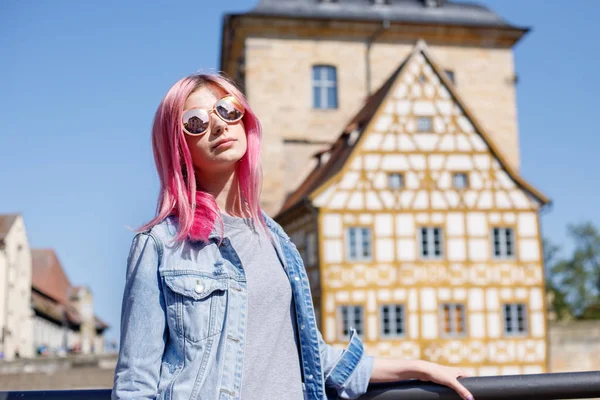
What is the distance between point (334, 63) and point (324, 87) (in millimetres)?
945

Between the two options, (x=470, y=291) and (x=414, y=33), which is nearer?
(x=470, y=291)

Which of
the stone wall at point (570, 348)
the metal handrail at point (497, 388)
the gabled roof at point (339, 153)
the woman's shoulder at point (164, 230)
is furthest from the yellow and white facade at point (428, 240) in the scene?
the woman's shoulder at point (164, 230)

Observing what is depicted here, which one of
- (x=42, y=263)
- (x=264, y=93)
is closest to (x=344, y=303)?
(x=264, y=93)

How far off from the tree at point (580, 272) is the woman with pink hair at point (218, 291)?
186 feet

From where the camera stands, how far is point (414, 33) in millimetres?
29547

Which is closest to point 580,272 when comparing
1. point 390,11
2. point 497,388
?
Answer: point 390,11

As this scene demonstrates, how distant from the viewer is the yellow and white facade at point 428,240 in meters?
20.8

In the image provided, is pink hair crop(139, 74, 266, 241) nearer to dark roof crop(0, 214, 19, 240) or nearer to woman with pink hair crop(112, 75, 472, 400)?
woman with pink hair crop(112, 75, 472, 400)

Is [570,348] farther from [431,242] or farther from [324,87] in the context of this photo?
[324,87]

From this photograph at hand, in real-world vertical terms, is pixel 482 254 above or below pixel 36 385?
above

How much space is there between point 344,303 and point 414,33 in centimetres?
1263

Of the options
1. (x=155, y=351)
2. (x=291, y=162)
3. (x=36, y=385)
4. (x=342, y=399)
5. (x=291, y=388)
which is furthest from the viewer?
(x=291, y=162)

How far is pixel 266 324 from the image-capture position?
6.95 feet

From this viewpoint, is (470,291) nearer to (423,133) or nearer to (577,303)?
(423,133)
